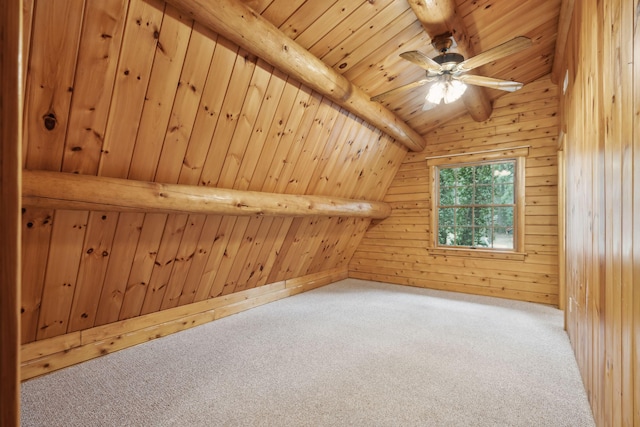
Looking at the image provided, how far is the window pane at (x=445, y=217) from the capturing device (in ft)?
15.6

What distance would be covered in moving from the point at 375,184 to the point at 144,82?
3.53 meters

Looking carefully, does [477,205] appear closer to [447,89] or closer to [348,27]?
[447,89]

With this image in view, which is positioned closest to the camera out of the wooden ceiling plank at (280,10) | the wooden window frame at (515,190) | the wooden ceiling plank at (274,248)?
the wooden ceiling plank at (280,10)

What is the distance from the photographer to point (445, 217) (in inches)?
189

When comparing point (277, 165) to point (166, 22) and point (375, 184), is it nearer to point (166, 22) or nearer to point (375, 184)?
point (166, 22)

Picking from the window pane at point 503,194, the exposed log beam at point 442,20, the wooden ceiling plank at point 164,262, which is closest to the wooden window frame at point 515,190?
the window pane at point 503,194

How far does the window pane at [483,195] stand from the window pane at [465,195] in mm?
86

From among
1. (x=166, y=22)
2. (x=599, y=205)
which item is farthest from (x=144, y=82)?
(x=599, y=205)

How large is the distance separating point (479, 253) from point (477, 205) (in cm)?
70

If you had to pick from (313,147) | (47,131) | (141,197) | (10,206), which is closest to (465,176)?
(313,147)

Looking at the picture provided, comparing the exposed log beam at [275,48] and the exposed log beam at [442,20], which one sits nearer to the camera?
the exposed log beam at [275,48]

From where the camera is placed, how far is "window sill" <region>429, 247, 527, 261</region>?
4125 millimetres

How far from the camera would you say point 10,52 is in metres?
0.49

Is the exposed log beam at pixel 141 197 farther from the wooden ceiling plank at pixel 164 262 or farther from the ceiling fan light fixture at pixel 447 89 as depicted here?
the ceiling fan light fixture at pixel 447 89
